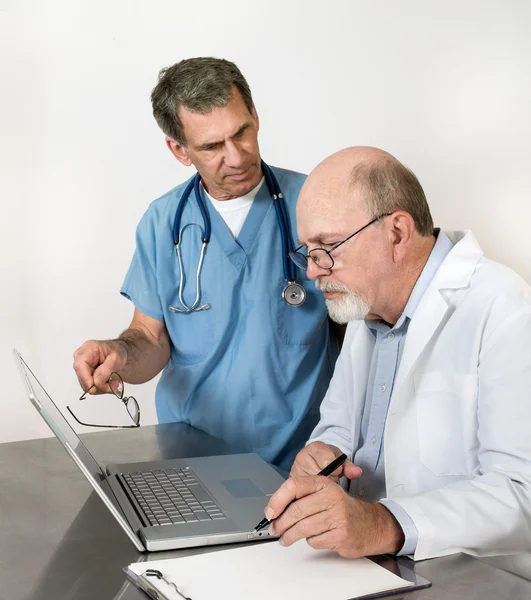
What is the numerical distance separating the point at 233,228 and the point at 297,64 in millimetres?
1218

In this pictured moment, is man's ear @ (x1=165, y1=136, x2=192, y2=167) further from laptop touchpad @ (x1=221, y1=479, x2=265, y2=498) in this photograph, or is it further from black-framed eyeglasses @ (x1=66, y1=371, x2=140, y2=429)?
laptop touchpad @ (x1=221, y1=479, x2=265, y2=498)

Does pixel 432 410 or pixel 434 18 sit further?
pixel 434 18

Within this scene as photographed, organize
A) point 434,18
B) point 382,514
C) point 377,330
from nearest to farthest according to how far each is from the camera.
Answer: point 382,514, point 377,330, point 434,18

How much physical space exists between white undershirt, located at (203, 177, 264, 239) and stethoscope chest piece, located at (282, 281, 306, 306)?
0.71ft

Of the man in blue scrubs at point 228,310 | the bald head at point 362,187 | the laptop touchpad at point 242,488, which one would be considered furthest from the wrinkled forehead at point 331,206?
the man in blue scrubs at point 228,310

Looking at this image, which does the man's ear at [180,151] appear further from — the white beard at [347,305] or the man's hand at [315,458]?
the man's hand at [315,458]

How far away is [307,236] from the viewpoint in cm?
159

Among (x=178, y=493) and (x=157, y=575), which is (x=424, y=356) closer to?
(x=178, y=493)

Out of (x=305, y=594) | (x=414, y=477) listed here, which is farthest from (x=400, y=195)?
(x=305, y=594)

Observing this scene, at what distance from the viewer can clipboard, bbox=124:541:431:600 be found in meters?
1.14

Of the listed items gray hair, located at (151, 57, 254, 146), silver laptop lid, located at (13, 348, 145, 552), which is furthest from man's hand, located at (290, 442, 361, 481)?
gray hair, located at (151, 57, 254, 146)

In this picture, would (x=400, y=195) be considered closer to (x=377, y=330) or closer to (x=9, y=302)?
(x=377, y=330)

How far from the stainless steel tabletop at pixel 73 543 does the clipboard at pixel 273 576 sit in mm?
26

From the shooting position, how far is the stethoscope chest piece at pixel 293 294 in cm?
219
